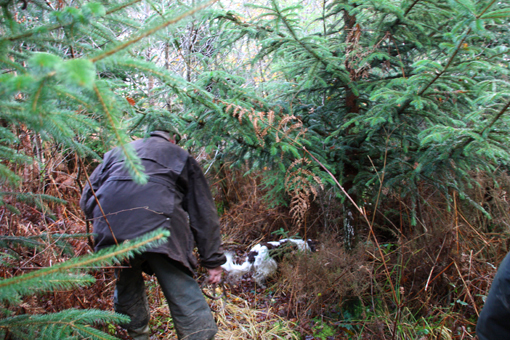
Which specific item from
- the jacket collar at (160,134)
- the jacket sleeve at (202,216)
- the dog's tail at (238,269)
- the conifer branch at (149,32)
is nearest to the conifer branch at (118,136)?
the conifer branch at (149,32)

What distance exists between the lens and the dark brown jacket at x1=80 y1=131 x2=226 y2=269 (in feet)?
7.20

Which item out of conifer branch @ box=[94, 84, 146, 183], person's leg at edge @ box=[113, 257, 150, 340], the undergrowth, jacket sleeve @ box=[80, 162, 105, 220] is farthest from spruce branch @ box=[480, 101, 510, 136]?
jacket sleeve @ box=[80, 162, 105, 220]

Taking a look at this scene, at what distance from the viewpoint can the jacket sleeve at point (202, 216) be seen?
8.17 ft

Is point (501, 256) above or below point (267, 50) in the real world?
below

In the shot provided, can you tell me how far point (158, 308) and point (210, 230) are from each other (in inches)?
68.1

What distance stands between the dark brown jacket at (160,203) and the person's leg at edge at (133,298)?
0.38 meters

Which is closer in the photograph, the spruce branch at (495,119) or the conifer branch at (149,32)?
the conifer branch at (149,32)

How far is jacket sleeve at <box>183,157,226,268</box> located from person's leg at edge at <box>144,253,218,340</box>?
0.25 meters

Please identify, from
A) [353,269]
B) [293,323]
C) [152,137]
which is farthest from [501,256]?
[152,137]

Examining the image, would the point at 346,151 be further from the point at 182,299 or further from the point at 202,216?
the point at 182,299

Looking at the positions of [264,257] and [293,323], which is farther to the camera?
[264,257]

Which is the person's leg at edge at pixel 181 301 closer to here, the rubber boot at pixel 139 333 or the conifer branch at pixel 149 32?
the rubber boot at pixel 139 333

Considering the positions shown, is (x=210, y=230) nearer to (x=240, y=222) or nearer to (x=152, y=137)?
(x=152, y=137)

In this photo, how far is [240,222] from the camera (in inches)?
222
